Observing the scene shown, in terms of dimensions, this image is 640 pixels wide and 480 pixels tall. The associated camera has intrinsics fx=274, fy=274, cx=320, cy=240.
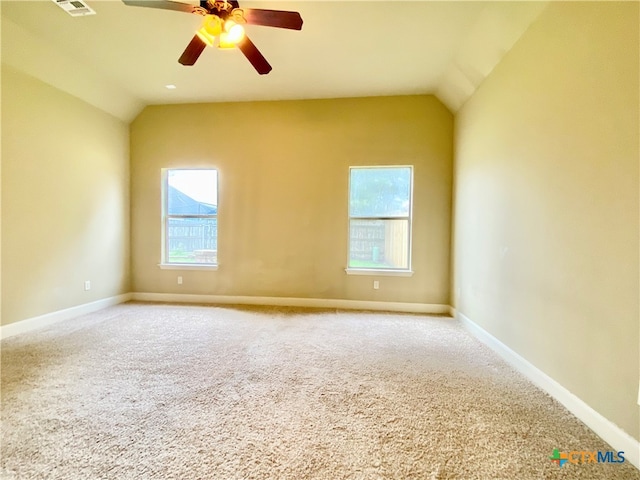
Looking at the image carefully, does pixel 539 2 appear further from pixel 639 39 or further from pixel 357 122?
pixel 357 122

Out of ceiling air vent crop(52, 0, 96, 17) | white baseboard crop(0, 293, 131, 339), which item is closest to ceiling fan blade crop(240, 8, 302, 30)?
ceiling air vent crop(52, 0, 96, 17)

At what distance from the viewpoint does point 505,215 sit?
8.14ft

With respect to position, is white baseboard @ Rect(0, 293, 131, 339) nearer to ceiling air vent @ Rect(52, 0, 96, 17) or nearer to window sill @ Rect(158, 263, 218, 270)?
window sill @ Rect(158, 263, 218, 270)

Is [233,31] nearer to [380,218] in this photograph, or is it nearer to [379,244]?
[380,218]

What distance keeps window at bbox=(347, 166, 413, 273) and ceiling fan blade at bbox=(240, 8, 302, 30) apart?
7.18 feet

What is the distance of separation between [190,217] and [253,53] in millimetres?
2787

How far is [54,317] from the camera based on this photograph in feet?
10.6

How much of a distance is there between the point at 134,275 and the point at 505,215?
5.07 meters

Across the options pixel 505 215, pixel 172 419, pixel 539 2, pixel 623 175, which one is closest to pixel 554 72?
pixel 539 2

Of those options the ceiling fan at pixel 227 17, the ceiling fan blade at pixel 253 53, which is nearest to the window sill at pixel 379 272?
the ceiling fan blade at pixel 253 53

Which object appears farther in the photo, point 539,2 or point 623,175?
point 539,2

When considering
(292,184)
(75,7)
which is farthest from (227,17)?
(292,184)

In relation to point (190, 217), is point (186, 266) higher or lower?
lower

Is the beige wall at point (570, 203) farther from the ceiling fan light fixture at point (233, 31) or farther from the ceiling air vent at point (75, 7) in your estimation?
the ceiling air vent at point (75, 7)
